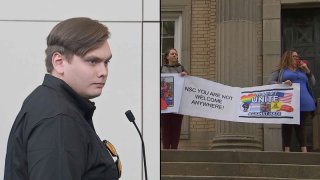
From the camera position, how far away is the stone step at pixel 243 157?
8.16 metres

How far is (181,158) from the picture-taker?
323 inches

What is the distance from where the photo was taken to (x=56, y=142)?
4.80 feet

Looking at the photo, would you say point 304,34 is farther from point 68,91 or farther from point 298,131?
point 68,91

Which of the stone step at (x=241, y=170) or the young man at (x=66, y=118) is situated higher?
the young man at (x=66, y=118)

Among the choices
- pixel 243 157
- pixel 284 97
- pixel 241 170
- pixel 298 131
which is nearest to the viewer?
pixel 241 170

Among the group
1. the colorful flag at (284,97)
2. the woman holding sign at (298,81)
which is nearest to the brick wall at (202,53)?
the colorful flag at (284,97)

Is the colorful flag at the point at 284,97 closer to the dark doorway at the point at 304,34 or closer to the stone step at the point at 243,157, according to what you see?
the stone step at the point at 243,157

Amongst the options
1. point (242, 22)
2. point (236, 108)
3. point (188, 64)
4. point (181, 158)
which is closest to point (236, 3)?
point (242, 22)

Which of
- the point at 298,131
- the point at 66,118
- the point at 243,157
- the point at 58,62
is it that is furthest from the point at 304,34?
the point at 66,118

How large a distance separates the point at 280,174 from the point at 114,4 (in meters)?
5.91

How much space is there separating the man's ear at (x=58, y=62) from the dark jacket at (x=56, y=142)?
2 centimetres

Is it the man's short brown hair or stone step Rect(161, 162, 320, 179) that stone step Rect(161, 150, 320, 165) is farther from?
the man's short brown hair

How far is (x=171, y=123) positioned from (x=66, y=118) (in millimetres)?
7131

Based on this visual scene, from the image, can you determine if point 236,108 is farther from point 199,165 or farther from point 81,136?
point 81,136
